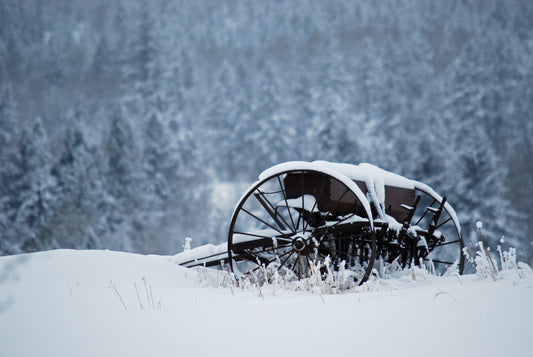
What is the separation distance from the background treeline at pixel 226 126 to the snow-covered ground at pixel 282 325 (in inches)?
1081

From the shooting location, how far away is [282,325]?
9.55 feet

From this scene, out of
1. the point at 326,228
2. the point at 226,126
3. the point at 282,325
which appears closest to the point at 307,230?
the point at 326,228

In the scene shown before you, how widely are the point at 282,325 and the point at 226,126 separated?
56091 mm

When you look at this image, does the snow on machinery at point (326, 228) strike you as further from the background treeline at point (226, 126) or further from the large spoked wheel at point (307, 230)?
the background treeline at point (226, 126)

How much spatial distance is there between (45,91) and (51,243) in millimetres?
58315

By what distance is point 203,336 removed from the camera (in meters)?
2.78

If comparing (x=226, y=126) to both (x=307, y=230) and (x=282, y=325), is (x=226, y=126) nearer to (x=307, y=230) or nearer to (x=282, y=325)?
(x=307, y=230)

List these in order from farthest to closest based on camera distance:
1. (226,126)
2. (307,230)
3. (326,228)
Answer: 1. (226,126)
2. (307,230)
3. (326,228)

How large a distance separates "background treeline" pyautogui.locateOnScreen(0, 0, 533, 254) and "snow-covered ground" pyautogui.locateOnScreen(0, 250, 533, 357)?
1081 inches

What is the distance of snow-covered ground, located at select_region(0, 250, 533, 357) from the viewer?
8.20 feet

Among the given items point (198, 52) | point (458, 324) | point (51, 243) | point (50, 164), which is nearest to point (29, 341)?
point (458, 324)

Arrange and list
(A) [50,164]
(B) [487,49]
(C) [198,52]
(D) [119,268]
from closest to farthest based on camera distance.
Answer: (D) [119,268] → (A) [50,164] → (B) [487,49] → (C) [198,52]

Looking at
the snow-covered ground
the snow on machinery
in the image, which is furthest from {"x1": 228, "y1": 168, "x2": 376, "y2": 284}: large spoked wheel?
the snow-covered ground

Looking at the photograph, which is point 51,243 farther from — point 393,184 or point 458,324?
point 458,324
